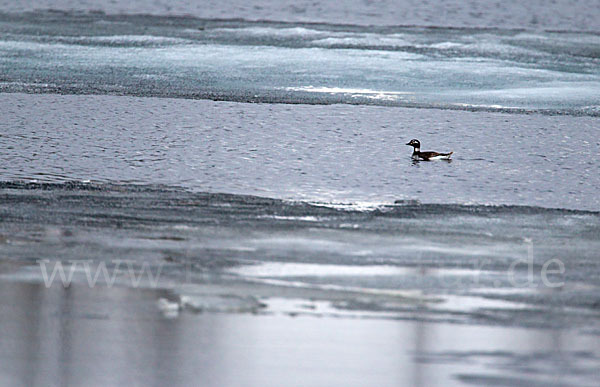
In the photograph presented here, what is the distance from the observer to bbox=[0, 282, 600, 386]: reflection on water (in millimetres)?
5113

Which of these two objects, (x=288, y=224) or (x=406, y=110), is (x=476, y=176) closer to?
(x=288, y=224)

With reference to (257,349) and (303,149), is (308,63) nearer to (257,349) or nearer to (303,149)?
(303,149)

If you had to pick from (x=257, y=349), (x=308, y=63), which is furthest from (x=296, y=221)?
(x=308, y=63)

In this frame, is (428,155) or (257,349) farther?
(428,155)

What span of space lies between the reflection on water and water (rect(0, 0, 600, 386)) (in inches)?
0.6

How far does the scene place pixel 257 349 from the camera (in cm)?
549

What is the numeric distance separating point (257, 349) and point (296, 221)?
2.83 m

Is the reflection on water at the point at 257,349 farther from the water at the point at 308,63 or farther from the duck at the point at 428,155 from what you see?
the water at the point at 308,63

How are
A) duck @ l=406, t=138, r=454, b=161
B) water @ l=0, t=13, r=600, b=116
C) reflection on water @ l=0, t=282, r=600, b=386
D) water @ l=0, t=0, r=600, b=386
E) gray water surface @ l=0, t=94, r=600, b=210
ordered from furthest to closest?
water @ l=0, t=13, r=600, b=116 → duck @ l=406, t=138, r=454, b=161 → gray water surface @ l=0, t=94, r=600, b=210 → water @ l=0, t=0, r=600, b=386 → reflection on water @ l=0, t=282, r=600, b=386

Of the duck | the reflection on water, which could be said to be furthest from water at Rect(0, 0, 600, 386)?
the duck

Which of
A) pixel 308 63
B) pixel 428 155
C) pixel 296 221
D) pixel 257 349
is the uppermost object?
pixel 308 63

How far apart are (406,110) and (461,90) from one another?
1951 millimetres

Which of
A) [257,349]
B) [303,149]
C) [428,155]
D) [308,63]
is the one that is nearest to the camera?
[257,349]

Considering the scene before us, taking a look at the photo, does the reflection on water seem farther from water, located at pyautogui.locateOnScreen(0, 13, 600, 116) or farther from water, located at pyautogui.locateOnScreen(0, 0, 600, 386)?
water, located at pyautogui.locateOnScreen(0, 13, 600, 116)
